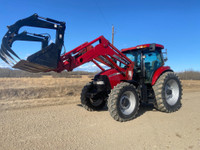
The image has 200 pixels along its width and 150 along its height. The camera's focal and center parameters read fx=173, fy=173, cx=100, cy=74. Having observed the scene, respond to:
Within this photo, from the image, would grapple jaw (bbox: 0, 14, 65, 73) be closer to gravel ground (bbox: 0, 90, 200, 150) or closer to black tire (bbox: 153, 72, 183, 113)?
gravel ground (bbox: 0, 90, 200, 150)

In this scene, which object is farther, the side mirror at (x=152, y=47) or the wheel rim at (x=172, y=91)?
the wheel rim at (x=172, y=91)

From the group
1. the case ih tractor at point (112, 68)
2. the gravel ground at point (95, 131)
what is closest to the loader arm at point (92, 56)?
the case ih tractor at point (112, 68)

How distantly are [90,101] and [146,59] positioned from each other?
2695 mm

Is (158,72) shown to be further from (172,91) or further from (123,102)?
(123,102)

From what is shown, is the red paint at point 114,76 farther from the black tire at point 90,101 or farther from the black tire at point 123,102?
the black tire at point 90,101

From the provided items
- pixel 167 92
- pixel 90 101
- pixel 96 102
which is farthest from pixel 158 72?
pixel 90 101

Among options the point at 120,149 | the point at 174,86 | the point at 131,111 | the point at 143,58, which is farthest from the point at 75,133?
the point at 174,86

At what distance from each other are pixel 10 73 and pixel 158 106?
35.1 meters

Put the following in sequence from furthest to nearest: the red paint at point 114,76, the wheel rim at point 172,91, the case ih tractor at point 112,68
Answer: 1. the wheel rim at point 172,91
2. the red paint at point 114,76
3. the case ih tractor at point 112,68

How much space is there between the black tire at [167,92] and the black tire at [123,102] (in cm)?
96

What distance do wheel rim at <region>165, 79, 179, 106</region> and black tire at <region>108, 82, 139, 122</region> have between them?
5.92ft

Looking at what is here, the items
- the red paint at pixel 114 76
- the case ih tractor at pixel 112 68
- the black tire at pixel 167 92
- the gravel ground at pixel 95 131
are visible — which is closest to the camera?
the gravel ground at pixel 95 131

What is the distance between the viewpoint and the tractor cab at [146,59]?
6.51m

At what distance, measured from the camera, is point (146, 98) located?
615cm
